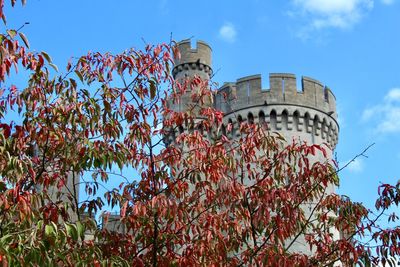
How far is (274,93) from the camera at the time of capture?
23.1 metres

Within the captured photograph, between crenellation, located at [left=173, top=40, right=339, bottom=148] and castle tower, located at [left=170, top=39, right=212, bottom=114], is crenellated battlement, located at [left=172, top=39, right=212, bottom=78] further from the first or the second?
crenellation, located at [left=173, top=40, right=339, bottom=148]

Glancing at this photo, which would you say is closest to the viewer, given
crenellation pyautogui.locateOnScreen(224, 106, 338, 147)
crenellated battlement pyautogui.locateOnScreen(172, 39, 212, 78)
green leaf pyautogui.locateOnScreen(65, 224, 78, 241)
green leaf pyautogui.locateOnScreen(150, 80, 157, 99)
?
green leaf pyautogui.locateOnScreen(65, 224, 78, 241)

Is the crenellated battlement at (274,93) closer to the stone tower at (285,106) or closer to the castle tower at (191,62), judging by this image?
the stone tower at (285,106)

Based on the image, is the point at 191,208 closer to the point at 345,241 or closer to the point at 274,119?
the point at 345,241

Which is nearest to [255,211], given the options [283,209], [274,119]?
[283,209]

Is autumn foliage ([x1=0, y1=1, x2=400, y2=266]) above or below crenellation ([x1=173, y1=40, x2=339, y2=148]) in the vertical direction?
below

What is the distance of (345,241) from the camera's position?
9.77 m

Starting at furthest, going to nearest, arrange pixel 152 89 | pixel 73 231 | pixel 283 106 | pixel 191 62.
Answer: pixel 191 62 < pixel 283 106 < pixel 152 89 < pixel 73 231

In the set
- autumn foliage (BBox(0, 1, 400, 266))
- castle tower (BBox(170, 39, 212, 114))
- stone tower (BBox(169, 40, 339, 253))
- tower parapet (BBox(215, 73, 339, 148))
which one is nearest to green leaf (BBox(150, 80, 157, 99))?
autumn foliage (BBox(0, 1, 400, 266))

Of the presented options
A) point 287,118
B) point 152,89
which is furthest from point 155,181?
point 287,118

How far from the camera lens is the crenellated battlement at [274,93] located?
23047mm

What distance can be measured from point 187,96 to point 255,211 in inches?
552

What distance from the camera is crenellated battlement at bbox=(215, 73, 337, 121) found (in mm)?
23047

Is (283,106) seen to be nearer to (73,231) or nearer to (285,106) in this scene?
(285,106)
